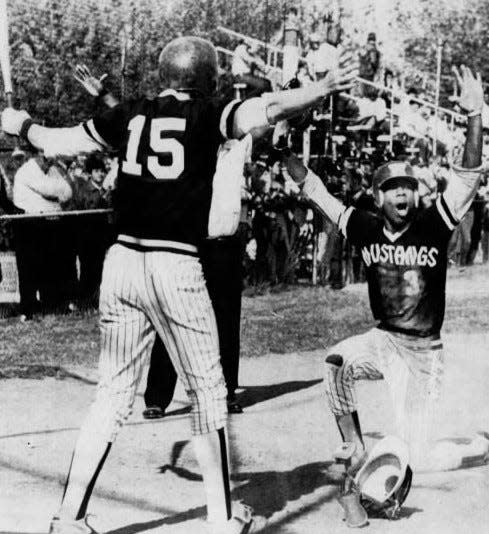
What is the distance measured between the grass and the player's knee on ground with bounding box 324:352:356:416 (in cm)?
361

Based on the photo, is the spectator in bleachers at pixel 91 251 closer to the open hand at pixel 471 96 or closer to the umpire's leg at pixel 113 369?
the open hand at pixel 471 96

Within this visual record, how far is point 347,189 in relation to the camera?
1477 cm

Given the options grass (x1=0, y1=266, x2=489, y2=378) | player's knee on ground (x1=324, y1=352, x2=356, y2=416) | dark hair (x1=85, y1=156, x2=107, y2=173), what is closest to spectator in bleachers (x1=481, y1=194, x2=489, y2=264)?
grass (x1=0, y1=266, x2=489, y2=378)

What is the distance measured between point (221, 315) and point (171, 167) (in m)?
2.77

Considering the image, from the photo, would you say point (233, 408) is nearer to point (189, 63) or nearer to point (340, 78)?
point (189, 63)

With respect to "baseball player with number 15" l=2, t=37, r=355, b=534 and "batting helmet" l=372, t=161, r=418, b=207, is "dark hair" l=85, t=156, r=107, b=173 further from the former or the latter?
"baseball player with number 15" l=2, t=37, r=355, b=534

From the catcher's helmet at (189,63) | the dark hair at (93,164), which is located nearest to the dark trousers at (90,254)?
the dark hair at (93,164)

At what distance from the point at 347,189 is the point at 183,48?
1032 cm

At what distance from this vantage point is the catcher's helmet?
15.0 feet

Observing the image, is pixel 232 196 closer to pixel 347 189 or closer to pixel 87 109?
pixel 347 189

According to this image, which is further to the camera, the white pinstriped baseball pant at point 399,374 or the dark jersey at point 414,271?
the dark jersey at point 414,271

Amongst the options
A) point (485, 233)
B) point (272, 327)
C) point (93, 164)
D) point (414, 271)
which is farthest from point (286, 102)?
point (485, 233)

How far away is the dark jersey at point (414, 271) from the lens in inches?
214

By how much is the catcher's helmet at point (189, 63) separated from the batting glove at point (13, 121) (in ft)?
2.32
